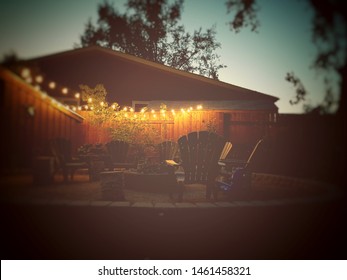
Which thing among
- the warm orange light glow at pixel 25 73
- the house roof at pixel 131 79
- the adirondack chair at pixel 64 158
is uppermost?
the house roof at pixel 131 79

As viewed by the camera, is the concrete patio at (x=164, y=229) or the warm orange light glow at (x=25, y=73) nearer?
the concrete patio at (x=164, y=229)

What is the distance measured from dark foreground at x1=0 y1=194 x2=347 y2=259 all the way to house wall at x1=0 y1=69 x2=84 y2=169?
450 mm

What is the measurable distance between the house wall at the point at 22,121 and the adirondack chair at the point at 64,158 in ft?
0.83

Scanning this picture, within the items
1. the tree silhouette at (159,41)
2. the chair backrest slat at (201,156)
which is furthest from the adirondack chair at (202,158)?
the tree silhouette at (159,41)

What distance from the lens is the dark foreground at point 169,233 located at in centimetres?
214

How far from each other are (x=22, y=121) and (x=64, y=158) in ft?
6.47

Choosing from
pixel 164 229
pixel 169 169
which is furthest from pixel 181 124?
pixel 164 229

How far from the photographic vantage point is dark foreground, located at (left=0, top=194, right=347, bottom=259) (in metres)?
2.14

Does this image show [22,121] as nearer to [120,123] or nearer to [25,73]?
[25,73]

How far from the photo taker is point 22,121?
2.42 metres

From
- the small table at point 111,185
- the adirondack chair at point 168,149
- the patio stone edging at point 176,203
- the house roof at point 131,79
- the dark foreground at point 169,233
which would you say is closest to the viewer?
the dark foreground at point 169,233

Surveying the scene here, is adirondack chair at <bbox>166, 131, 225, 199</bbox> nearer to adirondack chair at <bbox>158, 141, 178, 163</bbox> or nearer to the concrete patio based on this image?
the concrete patio

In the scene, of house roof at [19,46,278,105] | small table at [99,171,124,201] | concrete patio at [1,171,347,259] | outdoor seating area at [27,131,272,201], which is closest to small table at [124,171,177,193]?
outdoor seating area at [27,131,272,201]

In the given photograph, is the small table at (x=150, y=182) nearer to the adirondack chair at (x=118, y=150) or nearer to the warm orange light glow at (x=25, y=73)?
the adirondack chair at (x=118, y=150)
